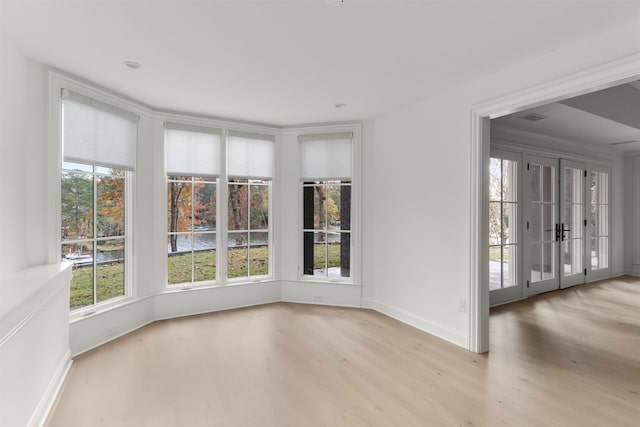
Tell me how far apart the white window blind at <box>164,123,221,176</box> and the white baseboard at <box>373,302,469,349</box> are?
2916 millimetres

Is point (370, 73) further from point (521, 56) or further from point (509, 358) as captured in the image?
point (509, 358)

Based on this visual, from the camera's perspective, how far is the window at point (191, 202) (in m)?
4.07

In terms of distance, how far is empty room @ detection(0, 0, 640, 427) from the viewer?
2.11 metres

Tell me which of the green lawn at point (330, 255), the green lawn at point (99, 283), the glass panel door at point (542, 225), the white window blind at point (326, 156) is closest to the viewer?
the green lawn at point (99, 283)

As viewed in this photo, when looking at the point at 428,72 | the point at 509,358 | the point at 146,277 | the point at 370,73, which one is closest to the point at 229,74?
the point at 370,73

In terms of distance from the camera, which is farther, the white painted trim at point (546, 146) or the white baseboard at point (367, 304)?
the white painted trim at point (546, 146)

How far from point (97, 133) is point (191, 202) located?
4.36ft

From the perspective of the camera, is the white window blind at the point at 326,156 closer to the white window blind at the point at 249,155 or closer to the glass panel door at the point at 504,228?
the white window blind at the point at 249,155

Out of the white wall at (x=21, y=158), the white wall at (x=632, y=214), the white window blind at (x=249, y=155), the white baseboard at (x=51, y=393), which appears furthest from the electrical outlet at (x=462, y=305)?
the white wall at (x=632, y=214)

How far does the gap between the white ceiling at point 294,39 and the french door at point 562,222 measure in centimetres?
313

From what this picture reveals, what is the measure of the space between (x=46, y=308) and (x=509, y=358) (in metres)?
3.83

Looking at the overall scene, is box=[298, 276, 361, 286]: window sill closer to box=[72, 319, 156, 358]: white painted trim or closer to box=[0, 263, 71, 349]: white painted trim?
box=[72, 319, 156, 358]: white painted trim

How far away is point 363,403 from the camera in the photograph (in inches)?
88.5

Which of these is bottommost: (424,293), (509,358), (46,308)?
(509,358)
